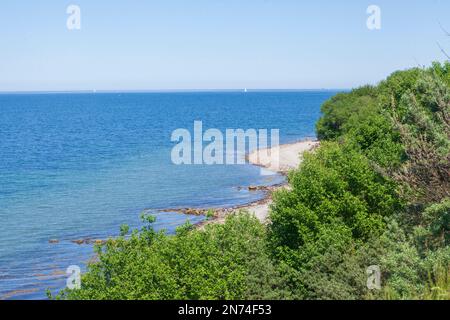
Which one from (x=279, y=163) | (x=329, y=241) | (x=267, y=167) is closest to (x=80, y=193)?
(x=267, y=167)

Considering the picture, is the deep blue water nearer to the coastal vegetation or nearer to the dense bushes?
the dense bushes

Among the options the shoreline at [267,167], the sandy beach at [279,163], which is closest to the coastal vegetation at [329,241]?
the shoreline at [267,167]

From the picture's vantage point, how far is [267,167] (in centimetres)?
8875

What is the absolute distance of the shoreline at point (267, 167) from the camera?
183 ft

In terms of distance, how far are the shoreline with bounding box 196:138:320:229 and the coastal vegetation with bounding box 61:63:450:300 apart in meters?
20.4

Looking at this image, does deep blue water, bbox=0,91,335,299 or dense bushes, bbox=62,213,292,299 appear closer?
dense bushes, bbox=62,213,292,299

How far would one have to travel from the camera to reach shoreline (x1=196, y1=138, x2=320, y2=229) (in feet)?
183

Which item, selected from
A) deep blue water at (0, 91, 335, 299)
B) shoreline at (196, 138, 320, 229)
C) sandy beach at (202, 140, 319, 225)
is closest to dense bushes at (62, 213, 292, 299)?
deep blue water at (0, 91, 335, 299)

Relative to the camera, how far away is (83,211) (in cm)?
5975

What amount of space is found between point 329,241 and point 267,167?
209ft

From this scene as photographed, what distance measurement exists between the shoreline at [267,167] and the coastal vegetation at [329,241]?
2037cm

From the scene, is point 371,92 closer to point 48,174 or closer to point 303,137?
point 303,137

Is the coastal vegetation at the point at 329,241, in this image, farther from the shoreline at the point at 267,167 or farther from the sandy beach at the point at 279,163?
the sandy beach at the point at 279,163

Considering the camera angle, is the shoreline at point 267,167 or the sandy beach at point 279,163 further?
the sandy beach at point 279,163
